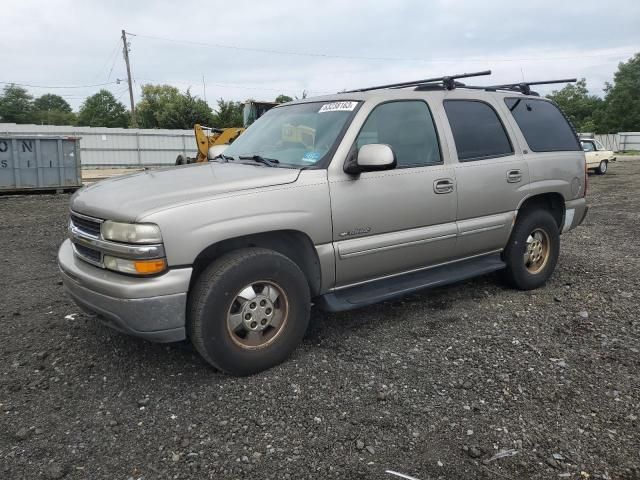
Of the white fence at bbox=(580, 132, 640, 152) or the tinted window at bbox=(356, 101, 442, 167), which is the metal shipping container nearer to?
the tinted window at bbox=(356, 101, 442, 167)

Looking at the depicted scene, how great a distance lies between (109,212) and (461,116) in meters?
2.97

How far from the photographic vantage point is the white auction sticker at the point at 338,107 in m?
3.91

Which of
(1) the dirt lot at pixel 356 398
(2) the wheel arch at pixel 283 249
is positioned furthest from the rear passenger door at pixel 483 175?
(2) the wheel arch at pixel 283 249

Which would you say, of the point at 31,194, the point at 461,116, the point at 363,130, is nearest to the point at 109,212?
the point at 363,130

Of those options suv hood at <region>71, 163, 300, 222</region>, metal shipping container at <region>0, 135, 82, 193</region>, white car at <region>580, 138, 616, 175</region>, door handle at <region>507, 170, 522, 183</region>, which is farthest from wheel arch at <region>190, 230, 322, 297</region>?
white car at <region>580, 138, 616, 175</region>

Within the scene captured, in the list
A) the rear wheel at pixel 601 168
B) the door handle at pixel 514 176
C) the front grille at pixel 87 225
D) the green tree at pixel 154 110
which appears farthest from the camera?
the green tree at pixel 154 110

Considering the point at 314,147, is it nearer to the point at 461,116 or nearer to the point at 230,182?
the point at 230,182

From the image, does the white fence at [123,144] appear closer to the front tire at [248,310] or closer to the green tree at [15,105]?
the front tire at [248,310]

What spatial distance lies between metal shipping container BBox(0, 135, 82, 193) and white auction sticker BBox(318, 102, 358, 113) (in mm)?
12532

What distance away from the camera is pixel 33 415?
2936 mm

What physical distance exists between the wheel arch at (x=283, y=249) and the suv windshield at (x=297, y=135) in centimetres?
54

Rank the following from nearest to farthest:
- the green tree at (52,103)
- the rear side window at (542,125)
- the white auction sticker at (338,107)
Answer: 1. the white auction sticker at (338,107)
2. the rear side window at (542,125)
3. the green tree at (52,103)

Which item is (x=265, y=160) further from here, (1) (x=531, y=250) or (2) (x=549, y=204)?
(2) (x=549, y=204)

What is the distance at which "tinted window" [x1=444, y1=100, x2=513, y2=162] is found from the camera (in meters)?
4.39
